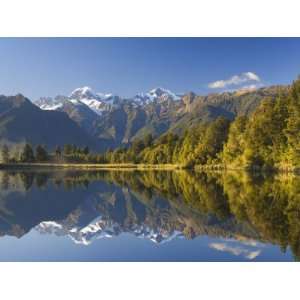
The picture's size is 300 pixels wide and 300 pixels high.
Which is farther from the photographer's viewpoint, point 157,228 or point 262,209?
point 262,209

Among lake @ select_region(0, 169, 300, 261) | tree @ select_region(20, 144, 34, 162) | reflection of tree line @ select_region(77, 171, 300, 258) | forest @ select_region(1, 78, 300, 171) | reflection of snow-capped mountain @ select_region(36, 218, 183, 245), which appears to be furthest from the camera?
tree @ select_region(20, 144, 34, 162)

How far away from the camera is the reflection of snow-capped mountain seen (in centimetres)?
2368

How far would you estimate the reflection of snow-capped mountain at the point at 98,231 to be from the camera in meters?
23.7

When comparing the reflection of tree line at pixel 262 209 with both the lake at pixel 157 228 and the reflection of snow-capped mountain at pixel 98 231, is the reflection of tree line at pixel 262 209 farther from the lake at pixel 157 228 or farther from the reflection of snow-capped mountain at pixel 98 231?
the reflection of snow-capped mountain at pixel 98 231

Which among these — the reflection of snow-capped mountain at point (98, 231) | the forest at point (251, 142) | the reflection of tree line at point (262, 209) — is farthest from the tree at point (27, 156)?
the reflection of snow-capped mountain at point (98, 231)

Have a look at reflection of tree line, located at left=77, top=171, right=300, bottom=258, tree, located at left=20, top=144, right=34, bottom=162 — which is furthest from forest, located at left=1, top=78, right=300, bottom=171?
tree, located at left=20, top=144, right=34, bottom=162

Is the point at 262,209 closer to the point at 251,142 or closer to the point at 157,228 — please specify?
the point at 157,228

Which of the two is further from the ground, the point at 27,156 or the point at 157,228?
the point at 27,156

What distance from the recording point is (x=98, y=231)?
26.3m

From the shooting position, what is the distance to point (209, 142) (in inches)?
Result: 4456

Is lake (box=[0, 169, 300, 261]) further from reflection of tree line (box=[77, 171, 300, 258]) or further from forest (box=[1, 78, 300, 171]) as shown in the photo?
forest (box=[1, 78, 300, 171])

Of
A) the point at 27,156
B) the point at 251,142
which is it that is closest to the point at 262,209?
the point at 251,142
